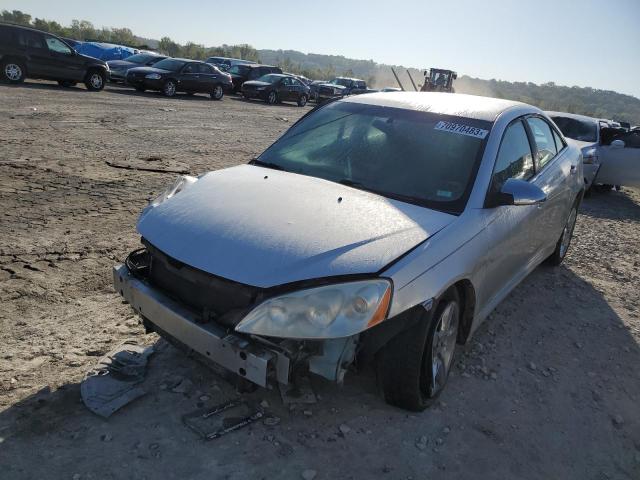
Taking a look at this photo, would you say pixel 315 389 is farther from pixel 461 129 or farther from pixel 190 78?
pixel 190 78

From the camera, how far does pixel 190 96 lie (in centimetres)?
2045

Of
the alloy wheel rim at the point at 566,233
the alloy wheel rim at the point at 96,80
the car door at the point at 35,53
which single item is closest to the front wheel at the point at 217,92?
the alloy wheel rim at the point at 96,80

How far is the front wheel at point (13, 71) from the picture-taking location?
15055mm

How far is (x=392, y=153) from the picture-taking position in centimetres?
337

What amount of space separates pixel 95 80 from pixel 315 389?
16677 mm

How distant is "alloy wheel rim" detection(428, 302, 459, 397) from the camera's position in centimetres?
281

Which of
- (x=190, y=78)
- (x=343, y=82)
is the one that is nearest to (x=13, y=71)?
(x=190, y=78)

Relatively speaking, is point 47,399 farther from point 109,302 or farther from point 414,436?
point 414,436

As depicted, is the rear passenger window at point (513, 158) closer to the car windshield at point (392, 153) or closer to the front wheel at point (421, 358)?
the car windshield at point (392, 153)

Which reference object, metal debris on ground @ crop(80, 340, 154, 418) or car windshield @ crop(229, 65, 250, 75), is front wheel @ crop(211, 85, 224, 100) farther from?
metal debris on ground @ crop(80, 340, 154, 418)

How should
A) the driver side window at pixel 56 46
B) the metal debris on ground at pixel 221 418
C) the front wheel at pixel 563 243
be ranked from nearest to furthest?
the metal debris on ground at pixel 221 418 < the front wheel at pixel 563 243 < the driver side window at pixel 56 46

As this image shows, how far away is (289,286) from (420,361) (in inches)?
32.4

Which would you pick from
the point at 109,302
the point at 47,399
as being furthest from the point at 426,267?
the point at 109,302

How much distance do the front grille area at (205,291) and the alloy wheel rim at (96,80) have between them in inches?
635
